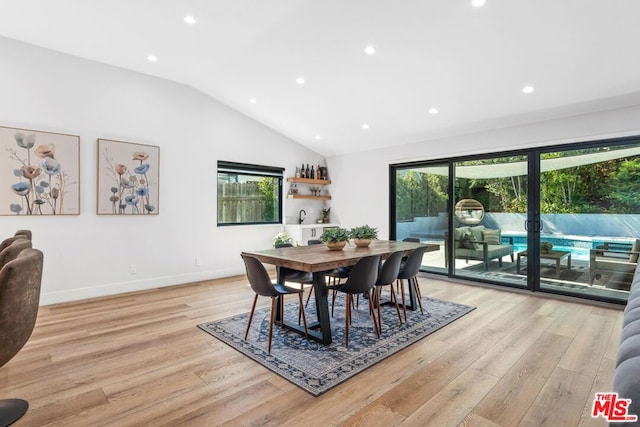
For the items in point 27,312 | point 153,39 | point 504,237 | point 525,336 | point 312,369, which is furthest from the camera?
point 504,237

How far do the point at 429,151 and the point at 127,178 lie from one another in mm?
4828

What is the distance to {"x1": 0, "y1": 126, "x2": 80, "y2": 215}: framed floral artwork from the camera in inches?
156

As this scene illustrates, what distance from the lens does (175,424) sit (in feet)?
6.26

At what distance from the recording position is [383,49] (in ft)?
12.2

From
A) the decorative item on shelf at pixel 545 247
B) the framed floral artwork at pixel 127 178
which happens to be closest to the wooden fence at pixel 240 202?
the framed floral artwork at pixel 127 178

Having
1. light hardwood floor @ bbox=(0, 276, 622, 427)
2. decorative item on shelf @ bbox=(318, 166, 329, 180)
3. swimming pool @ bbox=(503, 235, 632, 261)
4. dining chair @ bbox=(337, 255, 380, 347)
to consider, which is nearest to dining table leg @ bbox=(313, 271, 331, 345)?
dining chair @ bbox=(337, 255, 380, 347)

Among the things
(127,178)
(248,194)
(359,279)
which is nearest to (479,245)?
(359,279)

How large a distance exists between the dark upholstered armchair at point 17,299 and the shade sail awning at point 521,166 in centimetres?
546

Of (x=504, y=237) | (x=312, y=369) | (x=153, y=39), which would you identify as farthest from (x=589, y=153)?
(x=153, y=39)

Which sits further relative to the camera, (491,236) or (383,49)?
(491,236)

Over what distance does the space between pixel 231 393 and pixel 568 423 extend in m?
2.05

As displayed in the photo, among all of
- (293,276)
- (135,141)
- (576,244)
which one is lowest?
(293,276)

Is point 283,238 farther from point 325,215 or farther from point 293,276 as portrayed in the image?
point 293,276

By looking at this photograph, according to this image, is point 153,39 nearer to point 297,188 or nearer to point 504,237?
point 297,188
